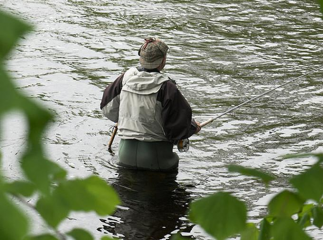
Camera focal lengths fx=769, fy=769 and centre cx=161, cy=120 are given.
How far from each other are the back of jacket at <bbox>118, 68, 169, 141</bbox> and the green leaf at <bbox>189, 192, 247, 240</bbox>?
5125 millimetres

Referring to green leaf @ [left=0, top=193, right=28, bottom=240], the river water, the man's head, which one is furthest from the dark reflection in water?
green leaf @ [left=0, top=193, right=28, bottom=240]

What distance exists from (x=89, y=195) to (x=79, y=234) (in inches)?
4.9

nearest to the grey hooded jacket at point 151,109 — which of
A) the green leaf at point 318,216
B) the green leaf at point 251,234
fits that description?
the green leaf at point 318,216

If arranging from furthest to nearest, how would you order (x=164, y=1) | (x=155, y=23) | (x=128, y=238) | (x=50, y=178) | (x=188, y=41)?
1. (x=164, y=1)
2. (x=155, y=23)
3. (x=188, y=41)
4. (x=128, y=238)
5. (x=50, y=178)

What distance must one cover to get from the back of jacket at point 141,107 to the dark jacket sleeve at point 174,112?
6cm

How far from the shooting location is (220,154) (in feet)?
26.1

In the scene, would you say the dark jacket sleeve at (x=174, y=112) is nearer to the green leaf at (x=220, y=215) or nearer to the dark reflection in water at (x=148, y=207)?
the dark reflection in water at (x=148, y=207)

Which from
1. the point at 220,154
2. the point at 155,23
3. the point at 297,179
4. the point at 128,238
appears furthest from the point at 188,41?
the point at 297,179

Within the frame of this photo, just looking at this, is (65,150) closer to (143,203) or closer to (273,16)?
(143,203)

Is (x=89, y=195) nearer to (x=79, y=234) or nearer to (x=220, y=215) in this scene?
(x=79, y=234)

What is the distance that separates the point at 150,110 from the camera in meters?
6.66

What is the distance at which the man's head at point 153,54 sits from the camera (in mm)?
6590

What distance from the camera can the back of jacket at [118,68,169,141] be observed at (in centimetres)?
661

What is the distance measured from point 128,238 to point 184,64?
19.0 feet
